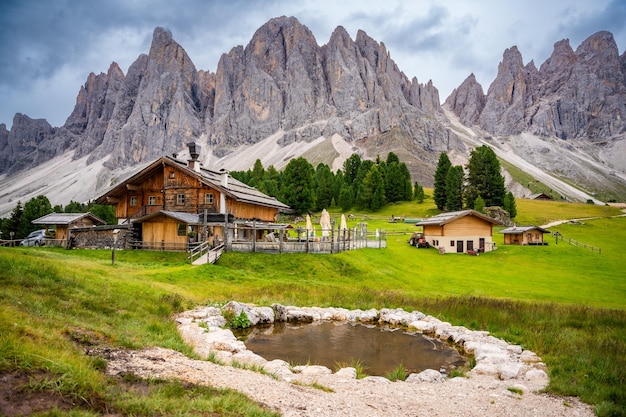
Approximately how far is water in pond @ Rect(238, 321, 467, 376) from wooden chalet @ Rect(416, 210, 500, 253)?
33641 mm

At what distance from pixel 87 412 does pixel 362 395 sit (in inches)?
213

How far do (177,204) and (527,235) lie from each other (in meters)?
47.9

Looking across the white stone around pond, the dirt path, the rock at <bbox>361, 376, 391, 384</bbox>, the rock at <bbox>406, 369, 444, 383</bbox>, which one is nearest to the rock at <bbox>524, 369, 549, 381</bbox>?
the white stone around pond

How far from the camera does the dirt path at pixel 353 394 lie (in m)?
Result: 7.30

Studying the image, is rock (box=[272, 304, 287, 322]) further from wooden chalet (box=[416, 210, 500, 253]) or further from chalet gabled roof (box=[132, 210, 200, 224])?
wooden chalet (box=[416, 210, 500, 253])

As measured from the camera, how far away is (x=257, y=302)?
1841 centimetres

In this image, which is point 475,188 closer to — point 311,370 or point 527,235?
point 527,235

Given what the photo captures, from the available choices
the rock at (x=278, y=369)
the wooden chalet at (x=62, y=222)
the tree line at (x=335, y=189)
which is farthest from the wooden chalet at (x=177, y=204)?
the tree line at (x=335, y=189)

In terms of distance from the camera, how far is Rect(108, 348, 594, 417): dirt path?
7.30m

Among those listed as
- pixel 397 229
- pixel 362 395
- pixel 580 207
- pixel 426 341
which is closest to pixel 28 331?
pixel 362 395

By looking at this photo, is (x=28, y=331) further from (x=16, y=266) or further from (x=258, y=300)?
(x=258, y=300)

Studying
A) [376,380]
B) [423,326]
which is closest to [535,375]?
[376,380]

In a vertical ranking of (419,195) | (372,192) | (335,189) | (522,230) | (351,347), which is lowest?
(351,347)

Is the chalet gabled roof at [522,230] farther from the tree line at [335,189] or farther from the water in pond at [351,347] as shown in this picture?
the water in pond at [351,347]
